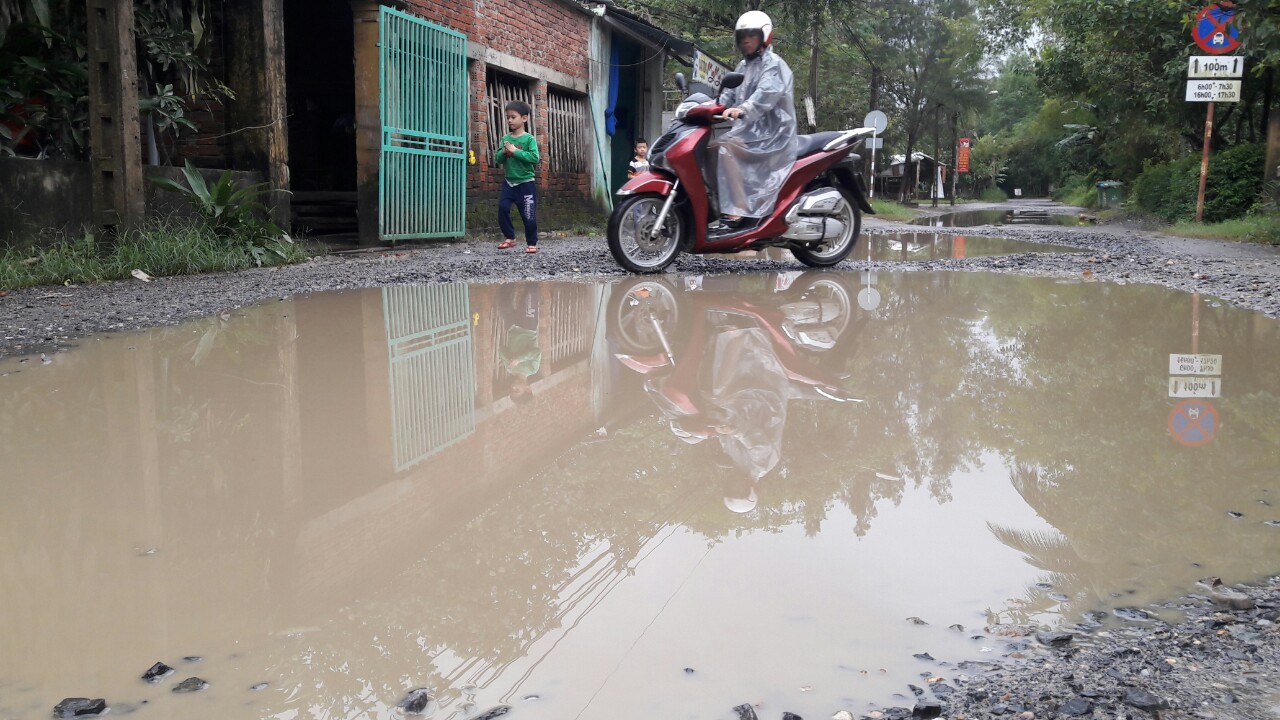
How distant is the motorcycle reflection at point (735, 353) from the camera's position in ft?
10.6

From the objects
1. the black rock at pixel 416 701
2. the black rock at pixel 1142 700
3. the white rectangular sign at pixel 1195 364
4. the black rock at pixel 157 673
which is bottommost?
the black rock at pixel 416 701

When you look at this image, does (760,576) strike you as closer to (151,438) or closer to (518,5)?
(151,438)

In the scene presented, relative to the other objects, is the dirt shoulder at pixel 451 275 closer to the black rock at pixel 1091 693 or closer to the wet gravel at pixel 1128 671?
the wet gravel at pixel 1128 671

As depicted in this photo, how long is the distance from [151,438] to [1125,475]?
9.49 ft

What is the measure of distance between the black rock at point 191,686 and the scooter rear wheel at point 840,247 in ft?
23.8

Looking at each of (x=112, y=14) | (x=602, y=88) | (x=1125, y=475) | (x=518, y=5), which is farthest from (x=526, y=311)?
(x=602, y=88)

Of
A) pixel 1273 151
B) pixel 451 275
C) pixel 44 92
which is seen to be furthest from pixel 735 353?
pixel 1273 151

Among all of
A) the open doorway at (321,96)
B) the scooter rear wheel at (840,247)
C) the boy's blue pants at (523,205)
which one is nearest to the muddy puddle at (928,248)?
the scooter rear wheel at (840,247)

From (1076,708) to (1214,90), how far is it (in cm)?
1460

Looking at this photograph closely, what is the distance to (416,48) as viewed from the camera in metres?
11.2

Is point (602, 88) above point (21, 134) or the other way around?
above

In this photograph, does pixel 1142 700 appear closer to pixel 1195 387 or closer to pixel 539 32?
pixel 1195 387

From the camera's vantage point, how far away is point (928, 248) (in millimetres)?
11414

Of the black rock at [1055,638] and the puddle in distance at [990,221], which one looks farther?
the puddle in distance at [990,221]
